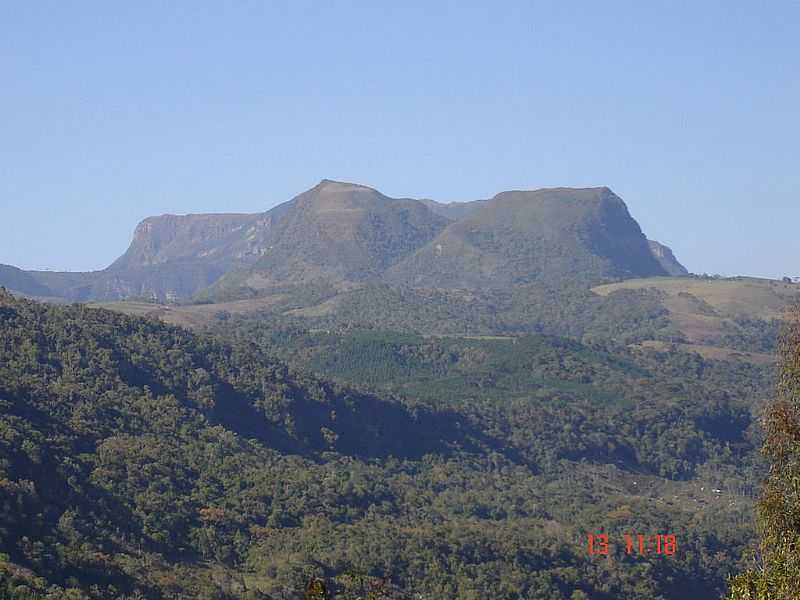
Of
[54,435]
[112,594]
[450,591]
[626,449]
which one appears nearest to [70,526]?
[112,594]

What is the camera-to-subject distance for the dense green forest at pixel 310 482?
78750mm

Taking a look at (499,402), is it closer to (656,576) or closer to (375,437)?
(375,437)

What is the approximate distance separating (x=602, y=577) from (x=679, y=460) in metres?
84.7

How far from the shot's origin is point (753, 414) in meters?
197

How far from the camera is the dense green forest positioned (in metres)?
78.8
